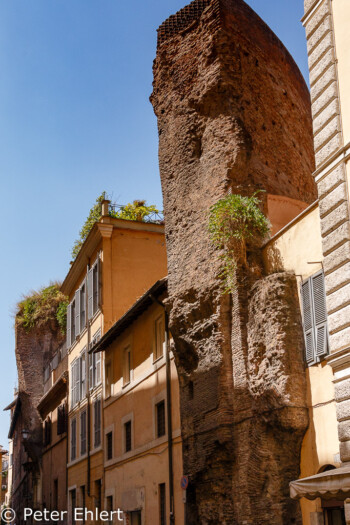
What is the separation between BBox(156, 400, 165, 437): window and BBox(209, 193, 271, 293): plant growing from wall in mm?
5579

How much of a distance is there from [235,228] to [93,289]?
12.9m

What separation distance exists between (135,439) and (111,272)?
663 centimetres

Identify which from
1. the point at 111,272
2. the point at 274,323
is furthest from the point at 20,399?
the point at 274,323

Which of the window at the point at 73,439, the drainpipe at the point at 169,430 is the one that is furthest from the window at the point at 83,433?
the drainpipe at the point at 169,430

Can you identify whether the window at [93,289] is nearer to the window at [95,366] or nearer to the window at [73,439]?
the window at [95,366]

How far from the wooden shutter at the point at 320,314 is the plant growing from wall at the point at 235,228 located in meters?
2.29

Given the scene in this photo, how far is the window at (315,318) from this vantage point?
458 inches

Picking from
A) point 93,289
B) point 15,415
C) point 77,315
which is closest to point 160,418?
point 93,289

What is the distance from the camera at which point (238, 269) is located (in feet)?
45.7

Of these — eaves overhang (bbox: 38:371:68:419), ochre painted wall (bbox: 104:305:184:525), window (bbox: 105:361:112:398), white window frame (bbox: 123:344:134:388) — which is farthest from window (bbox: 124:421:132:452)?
eaves overhang (bbox: 38:371:68:419)

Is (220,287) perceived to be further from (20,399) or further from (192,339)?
(20,399)

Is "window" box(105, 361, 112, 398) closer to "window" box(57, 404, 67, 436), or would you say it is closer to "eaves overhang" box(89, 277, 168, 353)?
"eaves overhang" box(89, 277, 168, 353)

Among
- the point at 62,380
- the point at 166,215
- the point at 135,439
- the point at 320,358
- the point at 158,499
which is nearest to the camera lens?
the point at 320,358

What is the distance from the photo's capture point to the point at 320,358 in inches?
458
